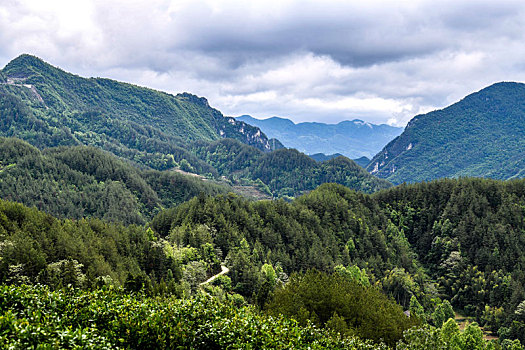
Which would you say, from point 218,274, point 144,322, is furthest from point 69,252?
point 144,322

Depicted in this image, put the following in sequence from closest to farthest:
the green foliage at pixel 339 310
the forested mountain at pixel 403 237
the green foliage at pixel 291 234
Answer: the green foliage at pixel 339 310 < the green foliage at pixel 291 234 < the forested mountain at pixel 403 237

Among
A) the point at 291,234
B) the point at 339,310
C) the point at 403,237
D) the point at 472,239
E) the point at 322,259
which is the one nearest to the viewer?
the point at 339,310

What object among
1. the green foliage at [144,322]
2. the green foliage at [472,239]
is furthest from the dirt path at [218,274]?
the green foliage at [472,239]

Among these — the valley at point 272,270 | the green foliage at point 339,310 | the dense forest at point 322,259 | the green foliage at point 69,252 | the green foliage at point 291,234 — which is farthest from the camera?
the green foliage at point 291,234

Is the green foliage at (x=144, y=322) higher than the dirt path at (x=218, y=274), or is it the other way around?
the green foliage at (x=144, y=322)

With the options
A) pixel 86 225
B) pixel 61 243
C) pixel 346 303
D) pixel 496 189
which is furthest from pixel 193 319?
pixel 496 189

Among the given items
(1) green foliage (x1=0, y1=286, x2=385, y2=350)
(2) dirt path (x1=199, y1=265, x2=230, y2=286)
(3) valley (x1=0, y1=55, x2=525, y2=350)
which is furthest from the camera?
(2) dirt path (x1=199, y1=265, x2=230, y2=286)

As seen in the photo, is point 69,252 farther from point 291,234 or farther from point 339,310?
point 291,234

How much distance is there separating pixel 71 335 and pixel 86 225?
7586cm

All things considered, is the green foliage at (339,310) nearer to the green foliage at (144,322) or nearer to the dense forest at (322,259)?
the dense forest at (322,259)

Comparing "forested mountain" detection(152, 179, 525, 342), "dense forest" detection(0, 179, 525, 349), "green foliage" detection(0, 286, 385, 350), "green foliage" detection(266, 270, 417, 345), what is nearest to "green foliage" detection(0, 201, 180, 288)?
"dense forest" detection(0, 179, 525, 349)

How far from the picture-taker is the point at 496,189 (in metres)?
154

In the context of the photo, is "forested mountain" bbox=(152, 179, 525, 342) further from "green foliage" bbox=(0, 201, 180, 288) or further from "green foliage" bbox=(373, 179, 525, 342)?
"green foliage" bbox=(0, 201, 180, 288)

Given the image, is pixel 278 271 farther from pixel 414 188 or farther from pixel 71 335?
pixel 414 188
